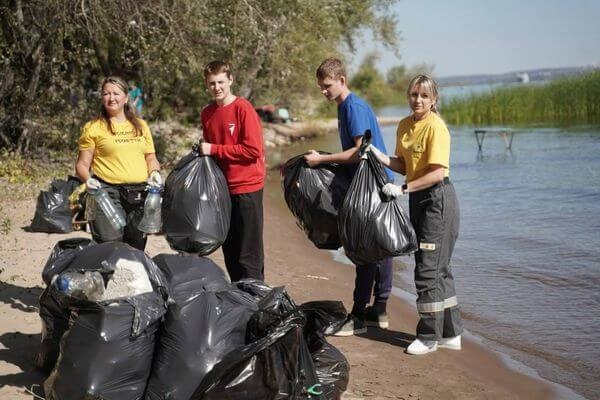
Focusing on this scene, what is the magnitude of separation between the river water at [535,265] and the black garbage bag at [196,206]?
2285mm

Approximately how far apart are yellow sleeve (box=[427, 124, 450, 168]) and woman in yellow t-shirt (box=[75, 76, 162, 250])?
1722 mm

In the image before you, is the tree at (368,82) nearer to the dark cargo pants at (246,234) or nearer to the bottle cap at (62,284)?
the dark cargo pants at (246,234)

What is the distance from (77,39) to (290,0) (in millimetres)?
3572

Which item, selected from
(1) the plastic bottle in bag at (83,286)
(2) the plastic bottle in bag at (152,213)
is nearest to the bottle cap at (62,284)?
(1) the plastic bottle in bag at (83,286)

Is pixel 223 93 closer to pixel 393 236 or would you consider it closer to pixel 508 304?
pixel 393 236

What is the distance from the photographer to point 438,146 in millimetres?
4598

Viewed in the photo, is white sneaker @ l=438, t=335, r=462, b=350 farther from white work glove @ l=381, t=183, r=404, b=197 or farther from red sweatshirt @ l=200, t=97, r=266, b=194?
red sweatshirt @ l=200, t=97, r=266, b=194

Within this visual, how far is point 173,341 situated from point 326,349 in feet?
2.62

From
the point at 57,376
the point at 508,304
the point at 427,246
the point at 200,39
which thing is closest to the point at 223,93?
the point at 427,246

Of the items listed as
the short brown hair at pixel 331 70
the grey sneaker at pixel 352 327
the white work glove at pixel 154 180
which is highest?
the short brown hair at pixel 331 70

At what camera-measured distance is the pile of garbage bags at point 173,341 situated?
11.7 feet

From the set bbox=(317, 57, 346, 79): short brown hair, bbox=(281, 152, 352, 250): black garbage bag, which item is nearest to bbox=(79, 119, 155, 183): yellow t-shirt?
bbox=(281, 152, 352, 250): black garbage bag

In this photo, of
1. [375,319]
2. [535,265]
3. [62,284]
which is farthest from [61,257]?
[535,265]

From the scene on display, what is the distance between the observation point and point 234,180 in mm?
4945
